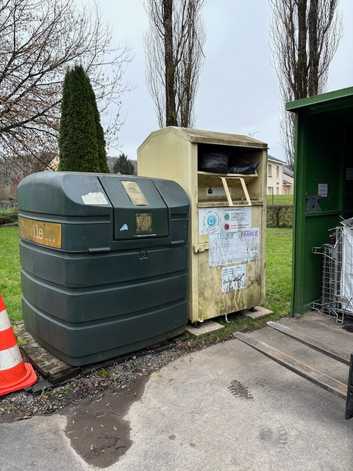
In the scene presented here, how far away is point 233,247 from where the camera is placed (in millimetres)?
3363

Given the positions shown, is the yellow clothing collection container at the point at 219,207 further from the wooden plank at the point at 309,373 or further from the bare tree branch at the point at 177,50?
the bare tree branch at the point at 177,50

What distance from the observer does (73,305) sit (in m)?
2.30

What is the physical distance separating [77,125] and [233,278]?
362 centimetres

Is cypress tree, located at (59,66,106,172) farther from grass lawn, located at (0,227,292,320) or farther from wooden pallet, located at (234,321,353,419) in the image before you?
wooden pallet, located at (234,321,353,419)

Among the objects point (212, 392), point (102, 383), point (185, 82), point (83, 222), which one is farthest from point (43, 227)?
point (185, 82)

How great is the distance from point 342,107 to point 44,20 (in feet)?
34.6

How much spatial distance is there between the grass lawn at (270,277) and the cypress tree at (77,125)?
2023 millimetres

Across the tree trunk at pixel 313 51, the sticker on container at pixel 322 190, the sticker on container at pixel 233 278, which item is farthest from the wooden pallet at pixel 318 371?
the tree trunk at pixel 313 51

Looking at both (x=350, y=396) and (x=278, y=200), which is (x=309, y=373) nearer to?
(x=350, y=396)

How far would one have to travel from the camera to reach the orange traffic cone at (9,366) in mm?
2275

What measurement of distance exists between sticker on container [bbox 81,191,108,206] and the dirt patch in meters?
1.31

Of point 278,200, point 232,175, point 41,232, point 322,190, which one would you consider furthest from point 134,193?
point 278,200

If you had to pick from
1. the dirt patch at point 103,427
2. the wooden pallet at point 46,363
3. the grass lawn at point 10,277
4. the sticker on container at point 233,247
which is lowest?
the dirt patch at point 103,427

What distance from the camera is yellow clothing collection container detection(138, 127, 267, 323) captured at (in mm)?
3043
